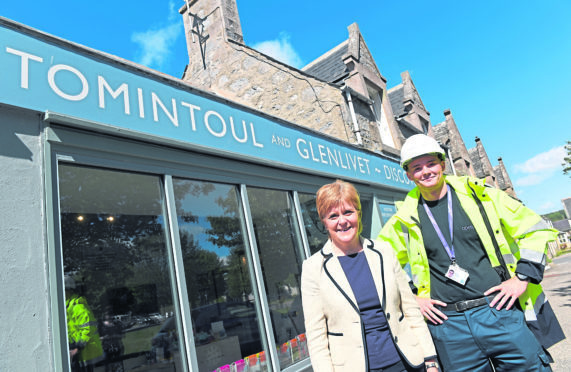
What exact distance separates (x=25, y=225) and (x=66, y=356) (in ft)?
2.85

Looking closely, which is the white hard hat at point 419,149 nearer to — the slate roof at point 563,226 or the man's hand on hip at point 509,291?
the man's hand on hip at point 509,291

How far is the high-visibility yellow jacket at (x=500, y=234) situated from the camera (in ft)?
6.68

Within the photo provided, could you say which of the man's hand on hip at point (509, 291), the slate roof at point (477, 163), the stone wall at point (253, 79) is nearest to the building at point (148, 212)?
the man's hand on hip at point (509, 291)

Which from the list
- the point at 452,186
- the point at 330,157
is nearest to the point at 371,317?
the point at 452,186

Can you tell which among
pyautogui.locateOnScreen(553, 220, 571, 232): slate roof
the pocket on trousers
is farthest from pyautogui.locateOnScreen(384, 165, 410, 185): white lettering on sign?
pyautogui.locateOnScreen(553, 220, 571, 232): slate roof

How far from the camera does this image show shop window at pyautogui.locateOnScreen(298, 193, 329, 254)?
500 cm

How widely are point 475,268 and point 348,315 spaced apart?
905 mm

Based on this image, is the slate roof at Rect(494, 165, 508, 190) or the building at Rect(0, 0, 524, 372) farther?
the slate roof at Rect(494, 165, 508, 190)

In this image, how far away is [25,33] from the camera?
2.56 m

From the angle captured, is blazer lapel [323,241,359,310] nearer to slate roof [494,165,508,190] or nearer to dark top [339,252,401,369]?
dark top [339,252,401,369]

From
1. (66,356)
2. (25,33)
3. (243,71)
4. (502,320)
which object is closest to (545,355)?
(502,320)

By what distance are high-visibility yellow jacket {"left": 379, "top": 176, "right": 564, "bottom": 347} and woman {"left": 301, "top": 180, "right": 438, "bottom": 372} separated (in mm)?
432

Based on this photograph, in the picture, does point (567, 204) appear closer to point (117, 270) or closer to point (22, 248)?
point (117, 270)

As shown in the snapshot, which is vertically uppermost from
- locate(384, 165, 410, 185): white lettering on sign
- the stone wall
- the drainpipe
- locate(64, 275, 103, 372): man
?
the stone wall
